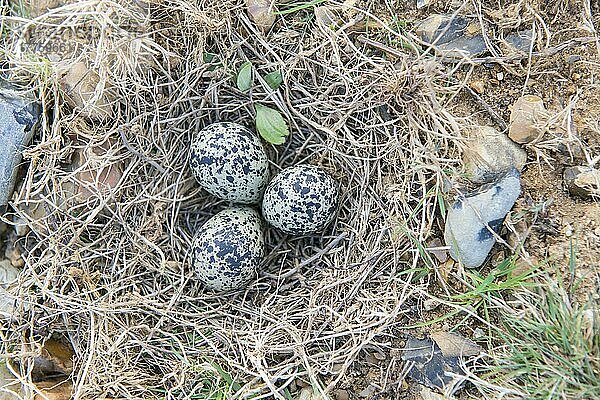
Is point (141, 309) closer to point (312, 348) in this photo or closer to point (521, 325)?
point (312, 348)

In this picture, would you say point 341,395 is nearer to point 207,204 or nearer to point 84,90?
point 207,204

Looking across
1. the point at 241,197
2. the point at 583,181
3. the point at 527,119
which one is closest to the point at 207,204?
the point at 241,197

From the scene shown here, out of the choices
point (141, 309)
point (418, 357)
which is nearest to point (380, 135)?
point (418, 357)

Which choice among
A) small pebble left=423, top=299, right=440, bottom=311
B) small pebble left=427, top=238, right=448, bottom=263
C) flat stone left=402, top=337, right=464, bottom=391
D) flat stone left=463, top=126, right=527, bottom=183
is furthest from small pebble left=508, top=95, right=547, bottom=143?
flat stone left=402, top=337, right=464, bottom=391

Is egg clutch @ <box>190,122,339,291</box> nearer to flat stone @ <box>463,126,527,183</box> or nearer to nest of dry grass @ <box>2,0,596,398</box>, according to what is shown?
nest of dry grass @ <box>2,0,596,398</box>

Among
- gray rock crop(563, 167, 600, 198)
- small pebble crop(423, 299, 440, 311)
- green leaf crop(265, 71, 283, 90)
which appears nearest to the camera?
gray rock crop(563, 167, 600, 198)

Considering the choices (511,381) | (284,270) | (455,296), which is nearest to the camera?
(511,381)
